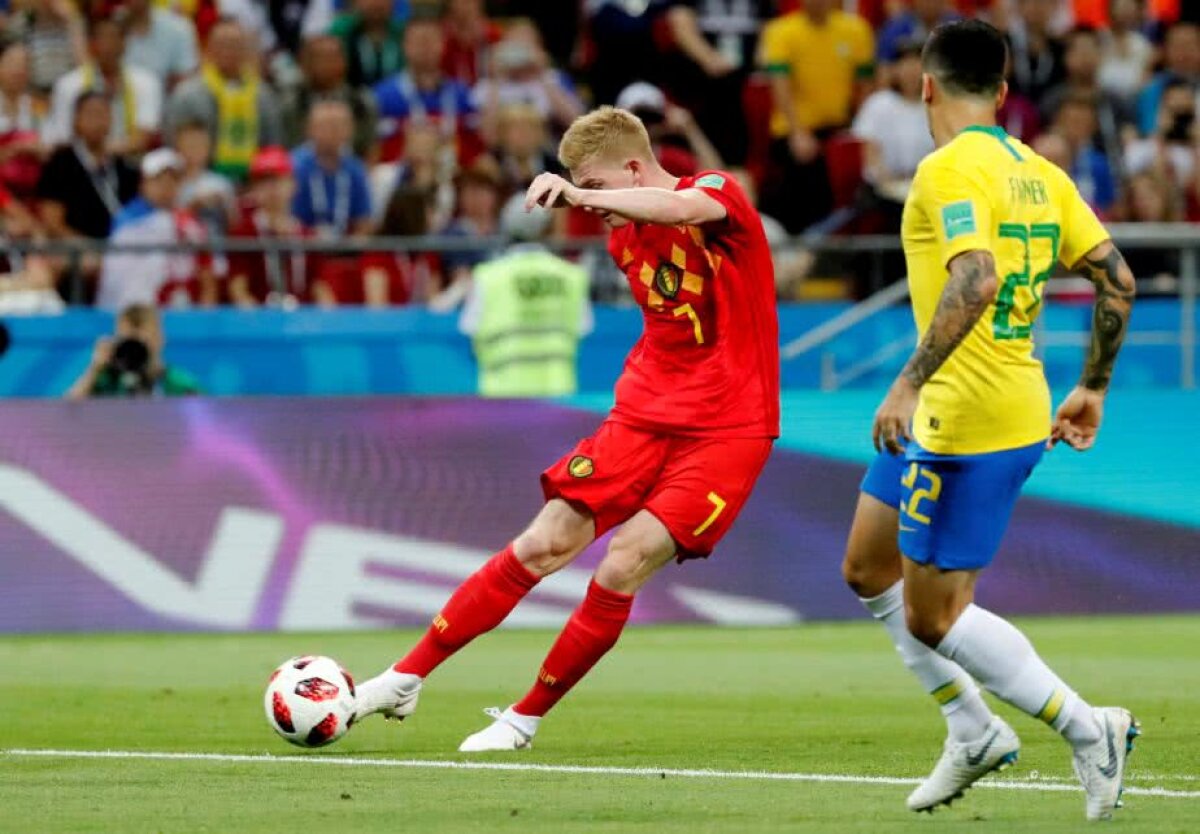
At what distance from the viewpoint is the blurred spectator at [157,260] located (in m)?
17.2

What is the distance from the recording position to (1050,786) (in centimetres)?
798

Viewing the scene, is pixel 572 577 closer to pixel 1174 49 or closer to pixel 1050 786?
pixel 1050 786

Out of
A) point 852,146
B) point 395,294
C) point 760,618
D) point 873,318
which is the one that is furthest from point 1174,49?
point 760,618

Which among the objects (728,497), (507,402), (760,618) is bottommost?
(760,618)

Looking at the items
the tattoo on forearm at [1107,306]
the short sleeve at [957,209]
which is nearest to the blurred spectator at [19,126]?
the tattoo on forearm at [1107,306]

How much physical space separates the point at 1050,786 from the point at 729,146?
42.6 feet

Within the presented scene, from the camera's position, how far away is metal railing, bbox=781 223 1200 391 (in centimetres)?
1750

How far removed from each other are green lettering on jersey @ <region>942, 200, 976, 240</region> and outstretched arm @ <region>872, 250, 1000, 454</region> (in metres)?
0.08

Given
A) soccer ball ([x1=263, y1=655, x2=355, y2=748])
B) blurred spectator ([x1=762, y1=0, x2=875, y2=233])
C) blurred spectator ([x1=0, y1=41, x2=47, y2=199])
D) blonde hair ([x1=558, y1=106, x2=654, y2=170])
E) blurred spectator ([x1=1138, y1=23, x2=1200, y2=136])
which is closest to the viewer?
soccer ball ([x1=263, y1=655, x2=355, y2=748])

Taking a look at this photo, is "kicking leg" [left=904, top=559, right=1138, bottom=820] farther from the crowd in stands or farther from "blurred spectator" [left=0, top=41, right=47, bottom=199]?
"blurred spectator" [left=0, top=41, right=47, bottom=199]

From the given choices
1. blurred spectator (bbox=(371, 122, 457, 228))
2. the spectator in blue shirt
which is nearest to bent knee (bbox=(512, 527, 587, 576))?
blurred spectator (bbox=(371, 122, 457, 228))

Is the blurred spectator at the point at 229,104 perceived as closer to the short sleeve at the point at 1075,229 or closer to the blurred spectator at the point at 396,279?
the blurred spectator at the point at 396,279

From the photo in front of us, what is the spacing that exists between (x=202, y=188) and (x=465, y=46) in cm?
325

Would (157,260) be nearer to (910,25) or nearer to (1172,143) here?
(910,25)
